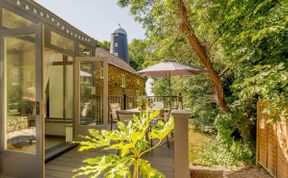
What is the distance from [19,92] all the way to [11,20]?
1.26 metres

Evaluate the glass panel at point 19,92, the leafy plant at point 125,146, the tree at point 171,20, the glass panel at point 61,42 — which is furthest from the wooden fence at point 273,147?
the glass panel at point 61,42

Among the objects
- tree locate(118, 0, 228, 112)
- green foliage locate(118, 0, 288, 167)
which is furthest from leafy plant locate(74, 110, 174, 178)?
tree locate(118, 0, 228, 112)

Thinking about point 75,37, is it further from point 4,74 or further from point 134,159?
point 134,159

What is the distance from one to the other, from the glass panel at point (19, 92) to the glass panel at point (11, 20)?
29cm

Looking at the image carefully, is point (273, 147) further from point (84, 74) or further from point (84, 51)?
point (84, 51)

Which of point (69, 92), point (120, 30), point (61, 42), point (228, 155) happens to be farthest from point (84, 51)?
point (120, 30)

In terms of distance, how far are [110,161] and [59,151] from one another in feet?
11.4

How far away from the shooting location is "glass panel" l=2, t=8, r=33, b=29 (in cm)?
347

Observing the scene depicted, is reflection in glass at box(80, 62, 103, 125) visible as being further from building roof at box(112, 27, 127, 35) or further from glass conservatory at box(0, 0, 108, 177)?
building roof at box(112, 27, 127, 35)

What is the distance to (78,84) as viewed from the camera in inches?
212

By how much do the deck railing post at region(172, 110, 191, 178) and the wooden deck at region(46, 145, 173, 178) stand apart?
74cm

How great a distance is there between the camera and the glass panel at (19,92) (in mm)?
3410

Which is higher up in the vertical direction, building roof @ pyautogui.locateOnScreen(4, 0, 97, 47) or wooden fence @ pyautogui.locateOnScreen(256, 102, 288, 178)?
building roof @ pyautogui.locateOnScreen(4, 0, 97, 47)

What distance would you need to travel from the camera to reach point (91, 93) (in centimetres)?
569
